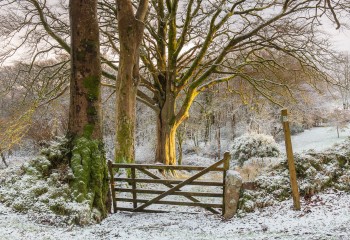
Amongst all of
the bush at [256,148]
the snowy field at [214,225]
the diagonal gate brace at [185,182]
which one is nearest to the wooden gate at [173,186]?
the diagonal gate brace at [185,182]

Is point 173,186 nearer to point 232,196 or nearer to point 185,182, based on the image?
point 185,182

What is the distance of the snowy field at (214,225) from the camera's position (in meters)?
5.07

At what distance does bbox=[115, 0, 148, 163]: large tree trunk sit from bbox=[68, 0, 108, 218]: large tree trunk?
10.3 ft

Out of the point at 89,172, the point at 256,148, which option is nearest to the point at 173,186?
the point at 89,172

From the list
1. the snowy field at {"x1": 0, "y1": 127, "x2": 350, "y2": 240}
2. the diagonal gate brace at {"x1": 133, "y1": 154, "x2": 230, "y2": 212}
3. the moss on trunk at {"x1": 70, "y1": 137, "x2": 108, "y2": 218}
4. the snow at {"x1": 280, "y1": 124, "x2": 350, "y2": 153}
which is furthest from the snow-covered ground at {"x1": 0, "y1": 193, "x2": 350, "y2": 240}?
the snow at {"x1": 280, "y1": 124, "x2": 350, "y2": 153}

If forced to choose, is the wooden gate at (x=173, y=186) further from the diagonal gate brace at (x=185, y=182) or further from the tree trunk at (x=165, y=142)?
the tree trunk at (x=165, y=142)

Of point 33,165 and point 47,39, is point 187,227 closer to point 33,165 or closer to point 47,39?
point 33,165

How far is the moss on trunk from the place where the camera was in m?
6.36

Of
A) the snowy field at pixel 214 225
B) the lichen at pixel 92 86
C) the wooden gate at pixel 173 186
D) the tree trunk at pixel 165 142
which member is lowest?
the snowy field at pixel 214 225

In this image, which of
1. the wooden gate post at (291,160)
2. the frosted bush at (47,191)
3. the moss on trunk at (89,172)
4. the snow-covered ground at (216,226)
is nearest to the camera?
the snow-covered ground at (216,226)

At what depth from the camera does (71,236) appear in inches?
201

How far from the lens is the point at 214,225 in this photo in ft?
21.0

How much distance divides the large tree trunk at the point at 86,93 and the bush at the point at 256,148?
37.4ft

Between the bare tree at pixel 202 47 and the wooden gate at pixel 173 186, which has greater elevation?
the bare tree at pixel 202 47
